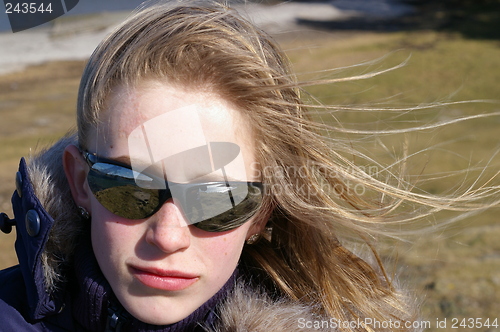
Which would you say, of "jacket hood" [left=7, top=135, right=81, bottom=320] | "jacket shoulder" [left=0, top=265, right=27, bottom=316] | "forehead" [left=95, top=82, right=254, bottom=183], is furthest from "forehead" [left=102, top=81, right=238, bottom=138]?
"jacket shoulder" [left=0, top=265, right=27, bottom=316]

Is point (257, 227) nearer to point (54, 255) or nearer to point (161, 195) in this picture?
point (161, 195)

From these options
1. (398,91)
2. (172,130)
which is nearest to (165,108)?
(172,130)

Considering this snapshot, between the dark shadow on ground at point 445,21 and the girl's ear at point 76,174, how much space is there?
8.73 metres

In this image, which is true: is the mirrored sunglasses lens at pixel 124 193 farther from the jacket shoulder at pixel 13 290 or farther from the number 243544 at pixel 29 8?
the number 243544 at pixel 29 8

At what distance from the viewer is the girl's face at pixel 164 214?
1.53 meters

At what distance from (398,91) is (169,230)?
231 inches

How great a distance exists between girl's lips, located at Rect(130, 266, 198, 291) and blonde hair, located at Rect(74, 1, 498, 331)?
1.27 feet

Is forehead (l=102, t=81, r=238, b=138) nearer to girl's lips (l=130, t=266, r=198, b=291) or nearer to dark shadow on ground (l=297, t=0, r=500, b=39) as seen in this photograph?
girl's lips (l=130, t=266, r=198, b=291)

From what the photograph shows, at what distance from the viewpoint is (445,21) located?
10.7 metres

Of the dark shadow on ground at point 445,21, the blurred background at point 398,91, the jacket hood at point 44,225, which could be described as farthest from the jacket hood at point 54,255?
the dark shadow on ground at point 445,21

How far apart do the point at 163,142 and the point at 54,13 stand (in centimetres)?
574

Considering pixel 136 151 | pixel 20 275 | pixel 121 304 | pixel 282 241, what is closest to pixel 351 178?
pixel 282 241

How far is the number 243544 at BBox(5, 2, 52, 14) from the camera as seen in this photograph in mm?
5898

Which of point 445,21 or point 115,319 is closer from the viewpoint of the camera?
point 115,319
